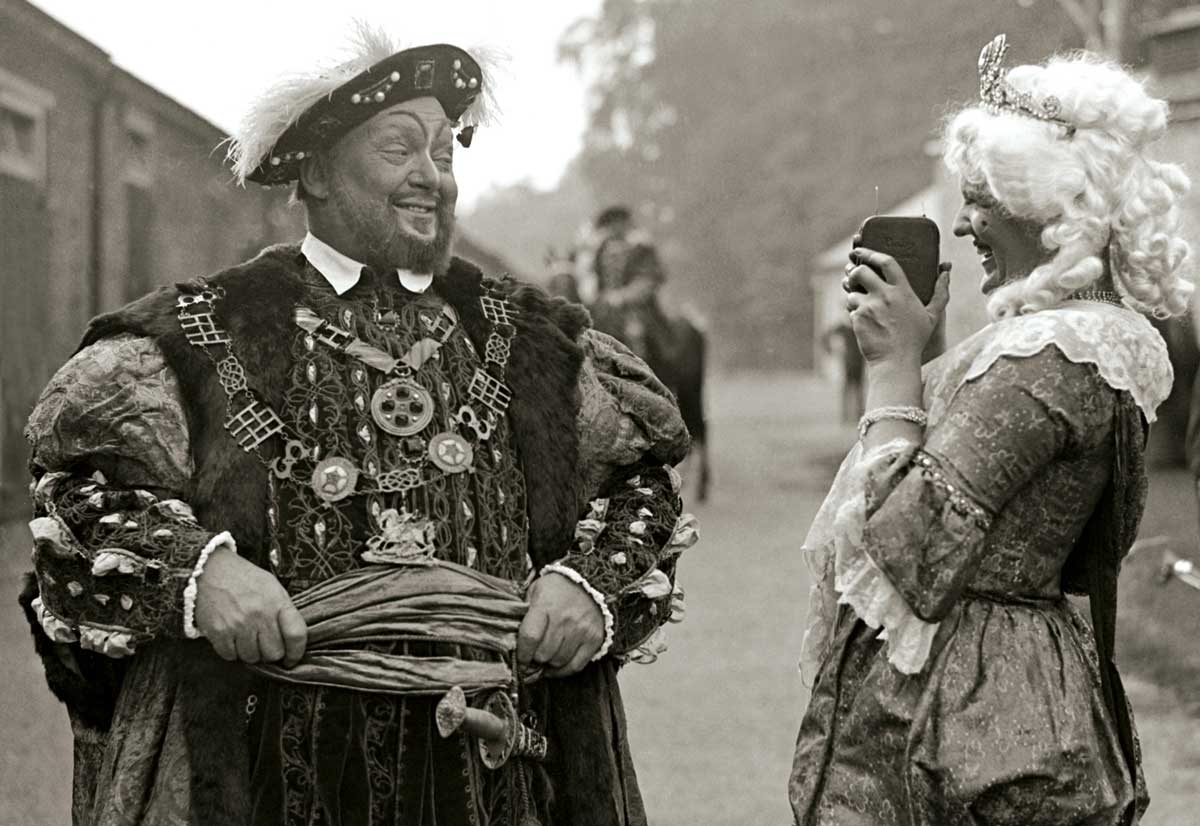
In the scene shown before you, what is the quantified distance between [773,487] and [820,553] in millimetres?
11539

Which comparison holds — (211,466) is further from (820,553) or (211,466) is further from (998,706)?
(998,706)

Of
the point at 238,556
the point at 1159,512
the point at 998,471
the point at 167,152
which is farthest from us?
the point at 1159,512

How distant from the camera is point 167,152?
17.5ft

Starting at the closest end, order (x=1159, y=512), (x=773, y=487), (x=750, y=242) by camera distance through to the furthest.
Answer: (x=1159, y=512)
(x=773, y=487)
(x=750, y=242)

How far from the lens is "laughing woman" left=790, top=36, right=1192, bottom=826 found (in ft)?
7.03

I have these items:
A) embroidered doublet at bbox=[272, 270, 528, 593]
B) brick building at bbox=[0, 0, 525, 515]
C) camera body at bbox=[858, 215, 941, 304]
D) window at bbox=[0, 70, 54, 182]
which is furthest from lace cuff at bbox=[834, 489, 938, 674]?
window at bbox=[0, 70, 54, 182]

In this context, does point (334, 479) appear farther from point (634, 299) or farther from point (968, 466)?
point (634, 299)

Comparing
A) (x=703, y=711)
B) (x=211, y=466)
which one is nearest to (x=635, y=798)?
(x=211, y=466)

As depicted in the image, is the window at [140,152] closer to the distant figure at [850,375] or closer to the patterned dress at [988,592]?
the patterned dress at [988,592]

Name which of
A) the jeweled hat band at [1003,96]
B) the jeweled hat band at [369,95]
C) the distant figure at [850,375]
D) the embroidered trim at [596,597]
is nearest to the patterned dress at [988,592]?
the jeweled hat band at [1003,96]

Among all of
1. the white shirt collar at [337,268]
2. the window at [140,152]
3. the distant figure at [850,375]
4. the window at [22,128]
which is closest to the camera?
the white shirt collar at [337,268]

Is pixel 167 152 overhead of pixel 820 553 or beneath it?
overhead

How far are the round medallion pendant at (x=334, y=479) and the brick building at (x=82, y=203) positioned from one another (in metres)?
1.95

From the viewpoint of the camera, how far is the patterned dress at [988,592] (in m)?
2.13
